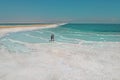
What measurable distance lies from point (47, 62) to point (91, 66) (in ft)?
8.58

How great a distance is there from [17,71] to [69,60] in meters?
4.02

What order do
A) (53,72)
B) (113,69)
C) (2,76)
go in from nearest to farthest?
(2,76) → (53,72) → (113,69)

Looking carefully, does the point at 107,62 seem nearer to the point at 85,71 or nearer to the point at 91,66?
the point at 91,66

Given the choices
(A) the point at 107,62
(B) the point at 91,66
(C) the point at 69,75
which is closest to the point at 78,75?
(C) the point at 69,75

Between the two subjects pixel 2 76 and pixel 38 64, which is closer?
pixel 2 76

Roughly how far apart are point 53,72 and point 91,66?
8.57 ft

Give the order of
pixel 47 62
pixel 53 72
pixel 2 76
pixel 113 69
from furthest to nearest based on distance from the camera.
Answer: pixel 47 62, pixel 113 69, pixel 53 72, pixel 2 76

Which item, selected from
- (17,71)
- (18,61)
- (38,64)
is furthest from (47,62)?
(17,71)

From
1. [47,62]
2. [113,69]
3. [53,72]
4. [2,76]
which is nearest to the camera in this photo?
[2,76]

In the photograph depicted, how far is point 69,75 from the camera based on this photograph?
9430 mm

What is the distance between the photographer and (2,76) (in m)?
8.95

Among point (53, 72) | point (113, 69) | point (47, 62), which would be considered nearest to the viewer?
point (53, 72)

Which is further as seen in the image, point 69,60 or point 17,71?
point 69,60

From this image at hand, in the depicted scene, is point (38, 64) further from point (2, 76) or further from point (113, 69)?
point (113, 69)
